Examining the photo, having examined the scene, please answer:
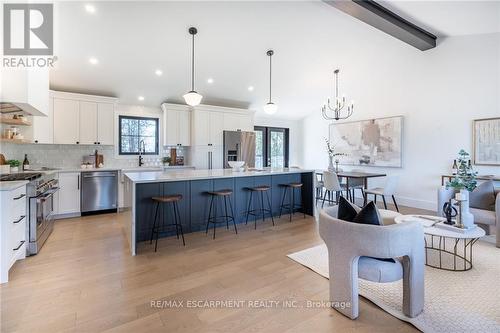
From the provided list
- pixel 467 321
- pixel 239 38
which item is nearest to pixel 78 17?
pixel 239 38

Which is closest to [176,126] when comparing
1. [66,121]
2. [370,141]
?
[66,121]

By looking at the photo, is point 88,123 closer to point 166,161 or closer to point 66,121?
point 66,121

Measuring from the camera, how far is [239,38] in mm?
4508

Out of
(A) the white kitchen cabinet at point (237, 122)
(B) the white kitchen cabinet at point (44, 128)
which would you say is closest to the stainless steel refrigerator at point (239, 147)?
(A) the white kitchen cabinet at point (237, 122)

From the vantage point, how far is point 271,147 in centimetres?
850

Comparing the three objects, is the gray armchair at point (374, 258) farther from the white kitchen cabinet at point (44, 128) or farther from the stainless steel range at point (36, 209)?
the white kitchen cabinet at point (44, 128)

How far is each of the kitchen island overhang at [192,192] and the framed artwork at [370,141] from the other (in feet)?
7.95

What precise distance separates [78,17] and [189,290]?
3953 mm

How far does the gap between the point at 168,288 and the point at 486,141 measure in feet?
19.2

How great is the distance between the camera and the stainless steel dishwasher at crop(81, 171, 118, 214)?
192 inches

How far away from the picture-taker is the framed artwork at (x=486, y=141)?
4527 mm

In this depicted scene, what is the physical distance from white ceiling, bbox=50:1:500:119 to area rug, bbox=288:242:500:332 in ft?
12.1

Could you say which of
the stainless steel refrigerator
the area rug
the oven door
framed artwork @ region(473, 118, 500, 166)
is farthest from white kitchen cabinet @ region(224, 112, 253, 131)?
framed artwork @ region(473, 118, 500, 166)

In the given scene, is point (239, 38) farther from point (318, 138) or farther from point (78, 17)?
point (318, 138)
